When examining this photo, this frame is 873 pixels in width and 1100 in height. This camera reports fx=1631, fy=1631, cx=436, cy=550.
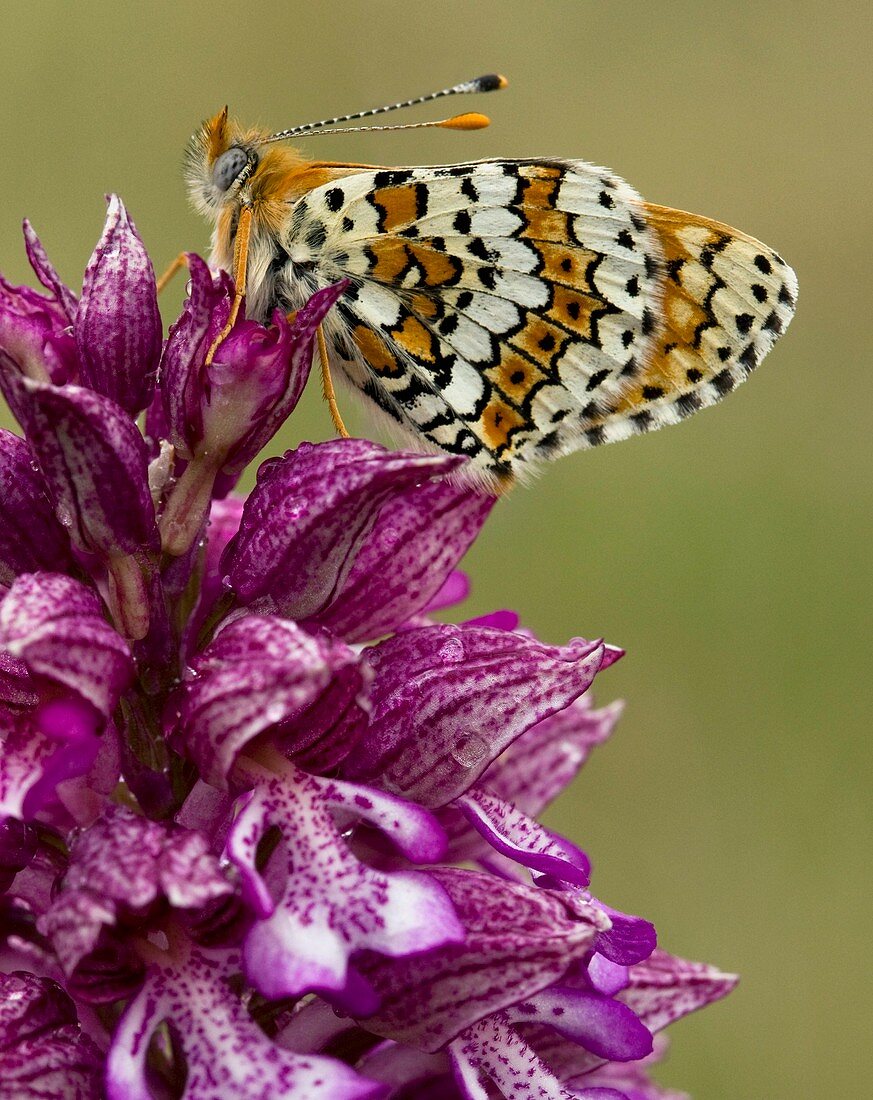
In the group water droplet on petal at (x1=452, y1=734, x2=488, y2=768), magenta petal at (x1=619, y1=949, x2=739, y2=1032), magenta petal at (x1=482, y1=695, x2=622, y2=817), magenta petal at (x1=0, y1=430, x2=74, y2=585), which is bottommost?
magenta petal at (x1=619, y1=949, x2=739, y2=1032)

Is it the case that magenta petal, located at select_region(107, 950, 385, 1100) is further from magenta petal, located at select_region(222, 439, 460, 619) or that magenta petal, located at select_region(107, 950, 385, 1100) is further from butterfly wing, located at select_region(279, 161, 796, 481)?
butterfly wing, located at select_region(279, 161, 796, 481)

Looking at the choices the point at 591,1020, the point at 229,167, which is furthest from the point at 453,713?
the point at 229,167

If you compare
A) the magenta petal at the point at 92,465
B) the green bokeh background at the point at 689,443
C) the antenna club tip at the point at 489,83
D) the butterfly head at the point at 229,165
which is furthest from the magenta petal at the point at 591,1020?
the green bokeh background at the point at 689,443

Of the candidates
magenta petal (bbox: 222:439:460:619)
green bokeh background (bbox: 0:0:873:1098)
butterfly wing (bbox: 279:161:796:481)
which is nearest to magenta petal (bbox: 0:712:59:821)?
Result: magenta petal (bbox: 222:439:460:619)

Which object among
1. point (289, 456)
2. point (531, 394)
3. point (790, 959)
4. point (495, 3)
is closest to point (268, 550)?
point (289, 456)

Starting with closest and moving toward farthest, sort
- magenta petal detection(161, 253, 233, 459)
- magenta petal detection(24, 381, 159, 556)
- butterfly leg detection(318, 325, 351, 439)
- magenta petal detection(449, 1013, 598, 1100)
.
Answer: magenta petal detection(24, 381, 159, 556) → magenta petal detection(449, 1013, 598, 1100) → magenta petal detection(161, 253, 233, 459) → butterfly leg detection(318, 325, 351, 439)

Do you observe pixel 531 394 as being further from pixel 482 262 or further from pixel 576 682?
pixel 576 682

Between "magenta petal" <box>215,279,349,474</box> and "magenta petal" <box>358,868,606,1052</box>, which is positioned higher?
"magenta petal" <box>215,279,349,474</box>

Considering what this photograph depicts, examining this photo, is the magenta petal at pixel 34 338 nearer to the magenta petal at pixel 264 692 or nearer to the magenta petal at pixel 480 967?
the magenta petal at pixel 264 692
